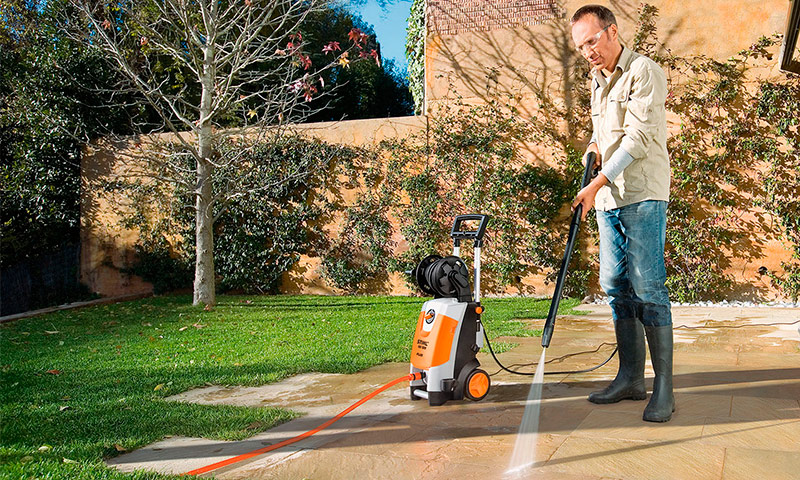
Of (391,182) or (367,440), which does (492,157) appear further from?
(367,440)

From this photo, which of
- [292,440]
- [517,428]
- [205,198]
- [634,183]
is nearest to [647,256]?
[634,183]

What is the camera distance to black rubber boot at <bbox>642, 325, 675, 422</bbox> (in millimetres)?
2836

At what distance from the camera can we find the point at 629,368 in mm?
3184

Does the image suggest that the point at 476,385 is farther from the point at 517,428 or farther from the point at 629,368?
the point at 629,368

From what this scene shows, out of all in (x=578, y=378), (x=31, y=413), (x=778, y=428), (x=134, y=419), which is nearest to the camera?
(x=778, y=428)

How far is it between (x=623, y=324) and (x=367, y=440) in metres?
1.39

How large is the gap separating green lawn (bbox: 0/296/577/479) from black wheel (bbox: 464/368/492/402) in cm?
88

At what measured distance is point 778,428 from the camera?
2711 millimetres

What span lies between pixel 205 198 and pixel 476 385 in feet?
19.3

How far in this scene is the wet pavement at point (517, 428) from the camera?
2346 millimetres

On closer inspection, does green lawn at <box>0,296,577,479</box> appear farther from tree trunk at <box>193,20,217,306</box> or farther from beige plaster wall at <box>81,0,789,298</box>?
beige plaster wall at <box>81,0,789,298</box>

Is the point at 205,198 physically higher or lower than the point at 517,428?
higher

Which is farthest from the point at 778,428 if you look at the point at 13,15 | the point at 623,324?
the point at 13,15

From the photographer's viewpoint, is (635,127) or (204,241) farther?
(204,241)
